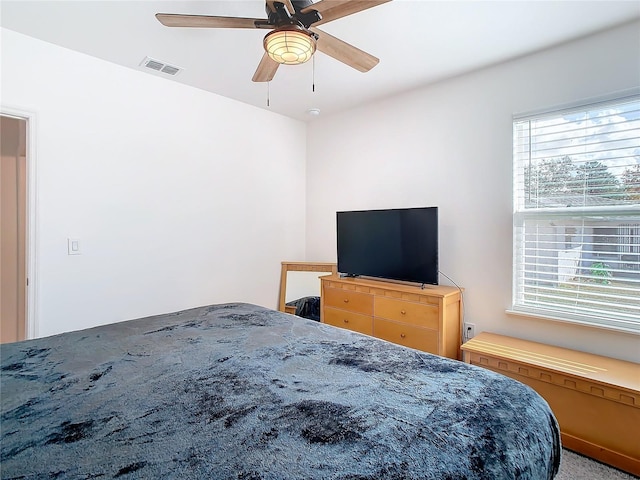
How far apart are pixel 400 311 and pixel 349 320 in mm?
585

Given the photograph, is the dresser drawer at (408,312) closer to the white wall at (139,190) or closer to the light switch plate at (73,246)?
the white wall at (139,190)

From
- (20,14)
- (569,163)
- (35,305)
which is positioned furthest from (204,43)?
(569,163)

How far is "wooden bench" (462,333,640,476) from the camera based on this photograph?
72.0 inches

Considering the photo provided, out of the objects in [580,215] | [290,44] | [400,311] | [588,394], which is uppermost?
[290,44]

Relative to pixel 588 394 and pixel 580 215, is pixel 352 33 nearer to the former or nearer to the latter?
pixel 580 215

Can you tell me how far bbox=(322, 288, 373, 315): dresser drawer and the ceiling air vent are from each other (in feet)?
8.08

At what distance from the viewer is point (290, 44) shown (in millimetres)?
1609

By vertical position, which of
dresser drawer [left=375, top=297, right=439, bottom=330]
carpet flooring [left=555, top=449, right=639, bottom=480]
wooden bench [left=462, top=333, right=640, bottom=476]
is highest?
dresser drawer [left=375, top=297, right=439, bottom=330]

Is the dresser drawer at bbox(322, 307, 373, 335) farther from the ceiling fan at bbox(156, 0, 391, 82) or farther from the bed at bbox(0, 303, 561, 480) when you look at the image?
the ceiling fan at bbox(156, 0, 391, 82)

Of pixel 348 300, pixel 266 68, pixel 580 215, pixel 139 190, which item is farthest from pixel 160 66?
pixel 580 215

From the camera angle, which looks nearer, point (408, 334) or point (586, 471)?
point (586, 471)

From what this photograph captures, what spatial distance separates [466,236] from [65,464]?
294 cm

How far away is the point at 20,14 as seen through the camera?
6.83 feet

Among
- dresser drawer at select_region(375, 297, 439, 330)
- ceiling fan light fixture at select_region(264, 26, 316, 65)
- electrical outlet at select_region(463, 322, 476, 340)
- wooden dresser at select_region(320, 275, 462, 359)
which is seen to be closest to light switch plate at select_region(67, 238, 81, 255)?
ceiling fan light fixture at select_region(264, 26, 316, 65)
